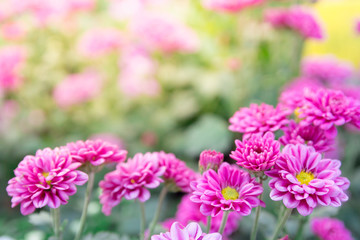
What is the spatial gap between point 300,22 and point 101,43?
105 centimetres

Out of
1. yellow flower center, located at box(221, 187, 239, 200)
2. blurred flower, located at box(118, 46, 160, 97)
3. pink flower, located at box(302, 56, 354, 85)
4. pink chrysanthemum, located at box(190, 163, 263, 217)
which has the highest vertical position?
pink flower, located at box(302, 56, 354, 85)

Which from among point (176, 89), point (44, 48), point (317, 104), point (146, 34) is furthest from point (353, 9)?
point (317, 104)

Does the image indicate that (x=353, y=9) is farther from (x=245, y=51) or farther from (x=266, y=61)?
(x=245, y=51)

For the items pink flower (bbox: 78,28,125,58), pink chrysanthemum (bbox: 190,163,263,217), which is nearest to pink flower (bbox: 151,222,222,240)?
pink chrysanthemum (bbox: 190,163,263,217)

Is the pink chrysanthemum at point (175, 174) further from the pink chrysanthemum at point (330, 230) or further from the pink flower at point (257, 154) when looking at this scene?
the pink chrysanthemum at point (330, 230)

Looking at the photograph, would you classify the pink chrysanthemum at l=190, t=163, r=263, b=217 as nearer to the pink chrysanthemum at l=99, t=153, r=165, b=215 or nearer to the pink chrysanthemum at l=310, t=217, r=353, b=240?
the pink chrysanthemum at l=99, t=153, r=165, b=215

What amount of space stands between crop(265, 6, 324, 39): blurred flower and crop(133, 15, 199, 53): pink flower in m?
0.57

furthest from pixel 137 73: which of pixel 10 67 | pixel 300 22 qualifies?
pixel 300 22

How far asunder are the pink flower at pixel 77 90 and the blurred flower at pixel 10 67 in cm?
23

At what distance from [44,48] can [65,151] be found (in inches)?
70.0

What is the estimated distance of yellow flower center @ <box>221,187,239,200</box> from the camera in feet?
2.24

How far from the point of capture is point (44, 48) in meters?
2.34

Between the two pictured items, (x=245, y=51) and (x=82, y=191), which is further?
(x=245, y=51)

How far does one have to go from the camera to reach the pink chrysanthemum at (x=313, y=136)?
774 millimetres
